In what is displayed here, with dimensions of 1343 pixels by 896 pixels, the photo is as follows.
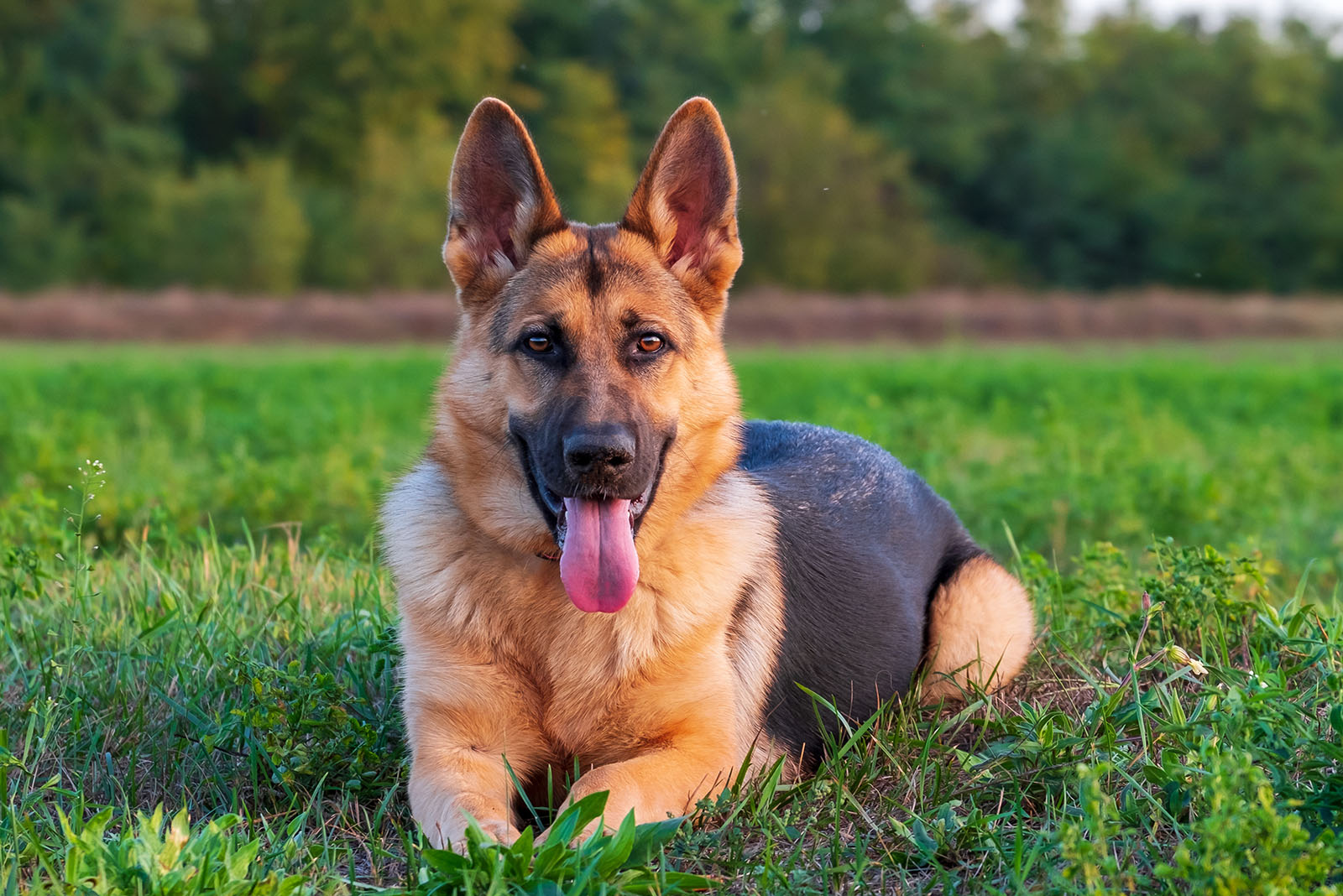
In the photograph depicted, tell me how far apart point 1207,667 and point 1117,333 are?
3393 cm

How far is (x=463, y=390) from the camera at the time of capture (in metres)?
3.67

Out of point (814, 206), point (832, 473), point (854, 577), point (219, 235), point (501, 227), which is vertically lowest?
point (219, 235)

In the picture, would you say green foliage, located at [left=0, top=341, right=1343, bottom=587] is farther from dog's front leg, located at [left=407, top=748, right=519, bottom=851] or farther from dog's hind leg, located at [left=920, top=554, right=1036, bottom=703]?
dog's front leg, located at [left=407, top=748, right=519, bottom=851]

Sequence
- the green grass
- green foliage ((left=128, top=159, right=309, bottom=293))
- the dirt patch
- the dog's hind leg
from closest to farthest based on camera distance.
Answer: the green grass
the dog's hind leg
the dirt patch
green foliage ((left=128, top=159, right=309, bottom=293))

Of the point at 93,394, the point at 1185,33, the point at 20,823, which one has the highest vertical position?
the point at 1185,33

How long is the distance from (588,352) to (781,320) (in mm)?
32681

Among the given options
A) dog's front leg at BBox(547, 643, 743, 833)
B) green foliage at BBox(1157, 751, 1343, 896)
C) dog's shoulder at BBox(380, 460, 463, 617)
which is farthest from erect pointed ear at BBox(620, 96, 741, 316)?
green foliage at BBox(1157, 751, 1343, 896)

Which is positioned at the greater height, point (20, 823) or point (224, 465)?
point (20, 823)

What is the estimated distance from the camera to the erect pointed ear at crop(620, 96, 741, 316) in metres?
3.76

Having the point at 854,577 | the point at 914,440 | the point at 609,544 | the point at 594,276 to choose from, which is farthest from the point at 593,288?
the point at 914,440

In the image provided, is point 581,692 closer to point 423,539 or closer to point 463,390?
point 423,539

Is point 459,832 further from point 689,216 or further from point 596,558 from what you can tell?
point 689,216

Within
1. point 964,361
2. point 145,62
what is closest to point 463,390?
point 964,361

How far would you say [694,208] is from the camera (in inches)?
154
